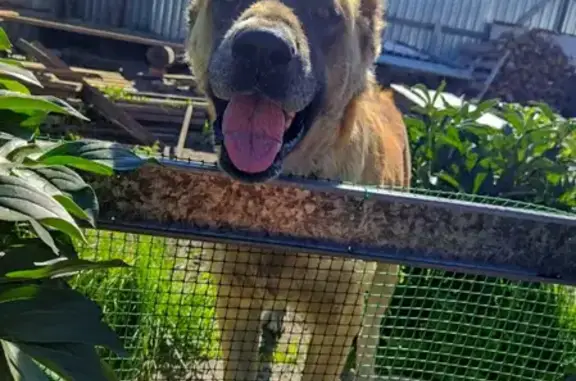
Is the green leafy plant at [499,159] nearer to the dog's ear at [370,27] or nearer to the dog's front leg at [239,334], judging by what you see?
the dog's ear at [370,27]

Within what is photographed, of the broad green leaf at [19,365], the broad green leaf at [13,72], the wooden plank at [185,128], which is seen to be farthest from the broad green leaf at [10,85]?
the wooden plank at [185,128]

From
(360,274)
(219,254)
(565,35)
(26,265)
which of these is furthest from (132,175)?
(565,35)

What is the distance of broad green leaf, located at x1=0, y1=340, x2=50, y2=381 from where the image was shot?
1863mm

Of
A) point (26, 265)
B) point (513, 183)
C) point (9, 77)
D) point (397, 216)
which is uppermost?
point (9, 77)

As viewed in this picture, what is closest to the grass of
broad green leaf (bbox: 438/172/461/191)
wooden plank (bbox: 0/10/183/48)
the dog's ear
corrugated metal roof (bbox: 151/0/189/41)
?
the dog's ear

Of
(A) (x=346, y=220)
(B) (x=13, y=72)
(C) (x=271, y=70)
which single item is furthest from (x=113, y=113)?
(A) (x=346, y=220)

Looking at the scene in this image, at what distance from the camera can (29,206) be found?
1.80 m

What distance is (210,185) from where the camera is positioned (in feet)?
7.75

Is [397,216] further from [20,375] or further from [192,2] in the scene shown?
[192,2]

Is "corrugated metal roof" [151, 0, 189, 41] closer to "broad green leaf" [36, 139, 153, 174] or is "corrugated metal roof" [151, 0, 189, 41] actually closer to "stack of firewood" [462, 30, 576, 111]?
"stack of firewood" [462, 30, 576, 111]

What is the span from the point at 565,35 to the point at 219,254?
1526 cm

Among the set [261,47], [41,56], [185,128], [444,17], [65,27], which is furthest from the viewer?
[444,17]

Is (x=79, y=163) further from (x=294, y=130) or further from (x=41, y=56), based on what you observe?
(x=41, y=56)

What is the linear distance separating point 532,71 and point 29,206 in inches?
A: 597
